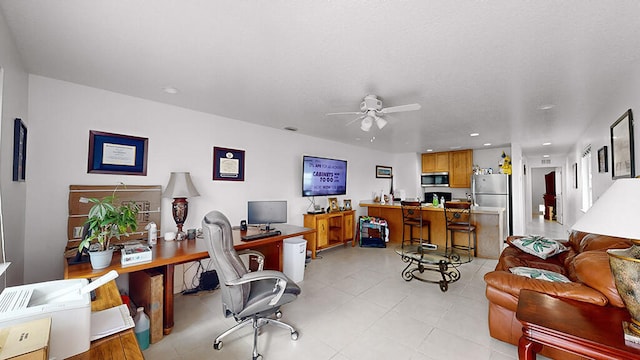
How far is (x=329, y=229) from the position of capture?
5000 mm

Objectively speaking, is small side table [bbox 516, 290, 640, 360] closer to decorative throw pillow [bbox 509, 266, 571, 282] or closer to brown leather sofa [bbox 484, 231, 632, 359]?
brown leather sofa [bbox 484, 231, 632, 359]

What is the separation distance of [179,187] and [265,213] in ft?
3.63

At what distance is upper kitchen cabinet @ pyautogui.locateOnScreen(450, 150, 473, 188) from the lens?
6.44 meters

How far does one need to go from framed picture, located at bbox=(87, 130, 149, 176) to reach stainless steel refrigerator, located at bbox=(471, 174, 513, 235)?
6611 millimetres

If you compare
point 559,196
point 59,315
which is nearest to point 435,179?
point 559,196

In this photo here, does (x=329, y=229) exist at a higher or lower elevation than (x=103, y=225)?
lower

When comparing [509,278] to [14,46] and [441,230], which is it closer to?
[441,230]

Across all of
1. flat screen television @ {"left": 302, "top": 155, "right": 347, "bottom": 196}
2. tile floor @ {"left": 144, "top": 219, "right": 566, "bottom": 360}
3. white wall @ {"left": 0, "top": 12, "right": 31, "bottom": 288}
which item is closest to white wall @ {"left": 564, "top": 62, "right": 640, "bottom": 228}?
tile floor @ {"left": 144, "top": 219, "right": 566, "bottom": 360}

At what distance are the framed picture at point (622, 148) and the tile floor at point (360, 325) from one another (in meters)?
1.84

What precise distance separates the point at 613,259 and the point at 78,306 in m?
2.30

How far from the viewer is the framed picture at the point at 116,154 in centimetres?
251

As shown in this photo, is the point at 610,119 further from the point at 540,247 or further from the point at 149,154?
the point at 149,154

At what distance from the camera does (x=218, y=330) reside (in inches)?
89.9

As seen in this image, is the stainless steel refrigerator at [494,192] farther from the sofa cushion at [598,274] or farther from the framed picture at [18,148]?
the framed picture at [18,148]
